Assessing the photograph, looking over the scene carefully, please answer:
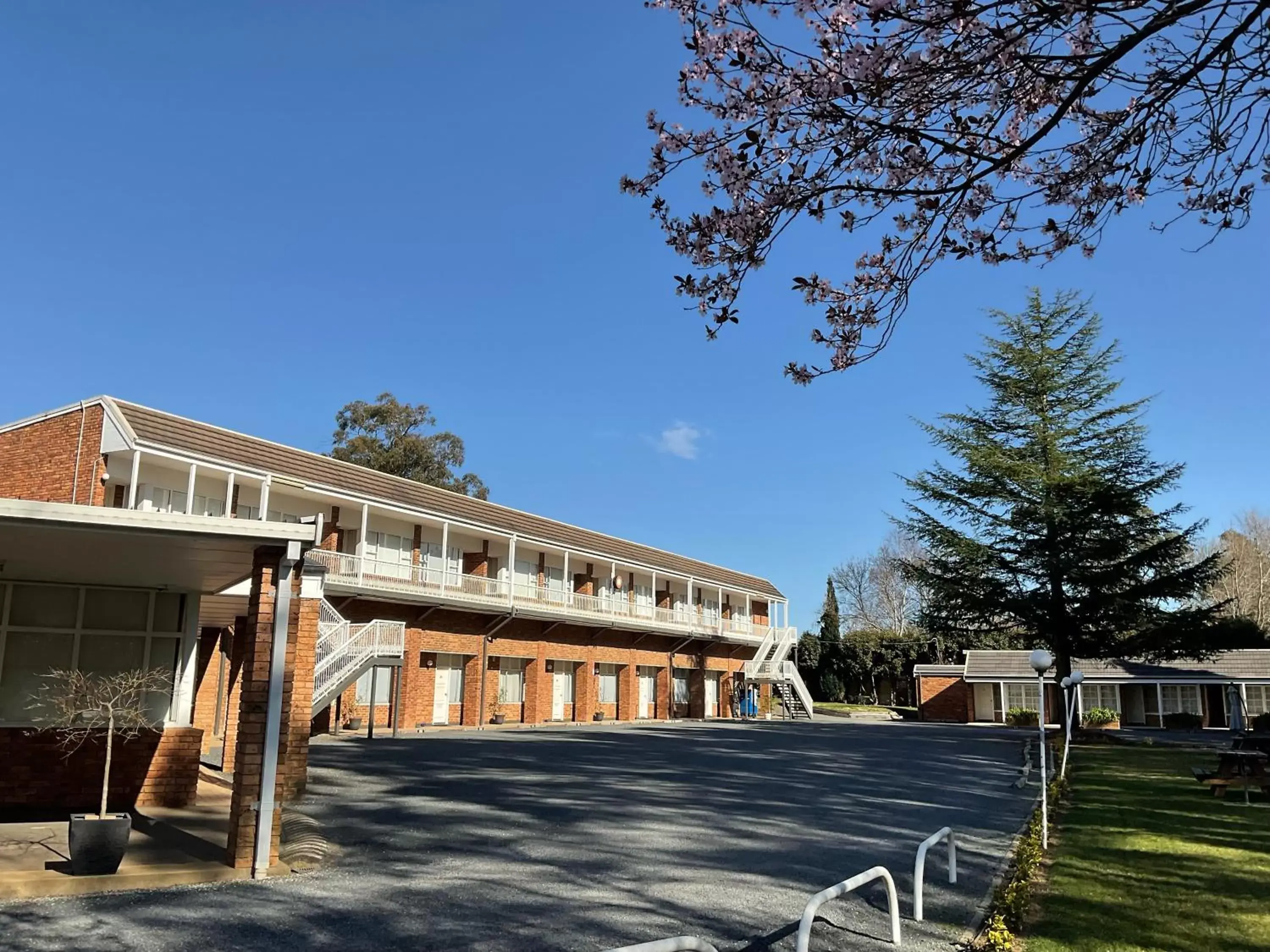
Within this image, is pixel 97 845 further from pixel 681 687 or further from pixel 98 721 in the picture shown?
pixel 681 687

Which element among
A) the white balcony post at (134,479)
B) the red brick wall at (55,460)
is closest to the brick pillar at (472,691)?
the white balcony post at (134,479)

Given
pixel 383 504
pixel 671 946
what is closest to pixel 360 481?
pixel 383 504

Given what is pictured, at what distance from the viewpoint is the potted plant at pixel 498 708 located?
32.5 metres

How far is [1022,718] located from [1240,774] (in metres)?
28.6

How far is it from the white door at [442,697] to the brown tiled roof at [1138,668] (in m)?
25.7

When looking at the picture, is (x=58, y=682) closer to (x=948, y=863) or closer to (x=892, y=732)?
(x=948, y=863)

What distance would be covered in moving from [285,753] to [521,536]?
2533cm

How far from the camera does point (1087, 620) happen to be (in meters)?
30.5

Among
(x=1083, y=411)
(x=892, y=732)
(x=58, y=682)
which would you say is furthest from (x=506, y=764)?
(x=1083, y=411)

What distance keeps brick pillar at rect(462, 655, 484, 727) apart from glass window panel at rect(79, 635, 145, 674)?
2058 cm

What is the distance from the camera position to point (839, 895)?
640 centimetres

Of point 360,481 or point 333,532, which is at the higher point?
point 360,481

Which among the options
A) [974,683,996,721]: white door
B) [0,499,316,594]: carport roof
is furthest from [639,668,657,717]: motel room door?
[0,499,316,594]: carport roof

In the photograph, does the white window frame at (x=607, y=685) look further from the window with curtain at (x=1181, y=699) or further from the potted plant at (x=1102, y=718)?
the window with curtain at (x=1181, y=699)
